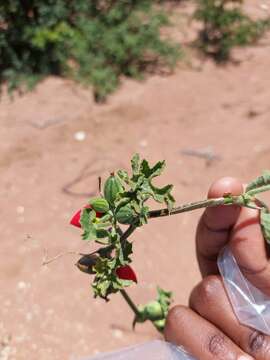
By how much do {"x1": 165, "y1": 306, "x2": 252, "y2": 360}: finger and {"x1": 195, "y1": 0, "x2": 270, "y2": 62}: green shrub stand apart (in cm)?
289

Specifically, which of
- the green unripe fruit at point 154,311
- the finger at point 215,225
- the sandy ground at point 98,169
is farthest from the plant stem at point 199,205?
the sandy ground at point 98,169

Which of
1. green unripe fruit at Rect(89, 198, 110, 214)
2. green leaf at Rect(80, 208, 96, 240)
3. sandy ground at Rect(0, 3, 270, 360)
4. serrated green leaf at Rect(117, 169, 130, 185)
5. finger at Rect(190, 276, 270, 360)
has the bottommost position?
sandy ground at Rect(0, 3, 270, 360)

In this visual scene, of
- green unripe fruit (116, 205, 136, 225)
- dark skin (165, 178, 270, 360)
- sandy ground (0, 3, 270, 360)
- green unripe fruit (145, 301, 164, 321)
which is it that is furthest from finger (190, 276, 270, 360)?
sandy ground (0, 3, 270, 360)

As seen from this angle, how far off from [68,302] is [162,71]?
1831 mm

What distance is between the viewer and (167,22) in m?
3.92

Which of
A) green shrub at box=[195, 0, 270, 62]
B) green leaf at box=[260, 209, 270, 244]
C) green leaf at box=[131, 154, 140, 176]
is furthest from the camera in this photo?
green shrub at box=[195, 0, 270, 62]

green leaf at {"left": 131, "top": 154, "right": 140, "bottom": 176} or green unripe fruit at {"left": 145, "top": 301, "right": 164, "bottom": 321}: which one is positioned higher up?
green leaf at {"left": 131, "top": 154, "right": 140, "bottom": 176}

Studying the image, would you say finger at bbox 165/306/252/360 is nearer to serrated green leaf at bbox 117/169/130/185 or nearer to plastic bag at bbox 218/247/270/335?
plastic bag at bbox 218/247/270/335

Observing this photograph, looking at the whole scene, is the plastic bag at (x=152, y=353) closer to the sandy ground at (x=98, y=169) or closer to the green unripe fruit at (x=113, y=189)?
the green unripe fruit at (x=113, y=189)

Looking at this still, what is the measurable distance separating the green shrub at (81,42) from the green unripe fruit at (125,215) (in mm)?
2679

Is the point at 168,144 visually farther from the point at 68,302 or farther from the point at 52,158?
the point at 68,302

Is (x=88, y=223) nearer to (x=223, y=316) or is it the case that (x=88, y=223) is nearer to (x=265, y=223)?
(x=265, y=223)

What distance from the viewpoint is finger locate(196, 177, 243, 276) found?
109 centimetres

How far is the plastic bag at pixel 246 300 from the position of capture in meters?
1.19
